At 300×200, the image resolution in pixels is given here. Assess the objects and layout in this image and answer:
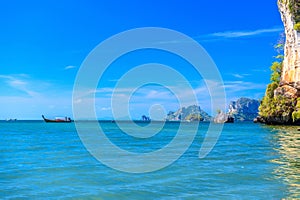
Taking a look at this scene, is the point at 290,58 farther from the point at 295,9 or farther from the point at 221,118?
the point at 221,118

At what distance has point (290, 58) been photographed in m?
97.8

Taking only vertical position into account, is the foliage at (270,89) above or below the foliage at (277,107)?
above

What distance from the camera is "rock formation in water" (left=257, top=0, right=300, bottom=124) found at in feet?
304

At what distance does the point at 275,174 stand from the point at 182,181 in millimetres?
5629

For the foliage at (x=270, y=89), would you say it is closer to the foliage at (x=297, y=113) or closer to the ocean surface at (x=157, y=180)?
the foliage at (x=297, y=113)

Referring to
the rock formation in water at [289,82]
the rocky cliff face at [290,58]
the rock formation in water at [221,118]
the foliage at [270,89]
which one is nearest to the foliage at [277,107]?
the rock formation in water at [289,82]

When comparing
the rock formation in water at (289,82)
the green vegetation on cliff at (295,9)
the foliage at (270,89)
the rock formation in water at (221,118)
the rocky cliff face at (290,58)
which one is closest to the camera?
the rock formation in water at (289,82)

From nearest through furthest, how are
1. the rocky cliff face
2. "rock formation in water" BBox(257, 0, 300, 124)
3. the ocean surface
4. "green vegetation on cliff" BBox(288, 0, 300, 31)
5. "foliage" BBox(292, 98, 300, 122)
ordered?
the ocean surface → "foliage" BBox(292, 98, 300, 122) → "rock formation in water" BBox(257, 0, 300, 124) → the rocky cliff face → "green vegetation on cliff" BBox(288, 0, 300, 31)

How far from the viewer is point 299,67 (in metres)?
92.1

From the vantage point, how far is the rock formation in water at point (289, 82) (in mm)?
92625

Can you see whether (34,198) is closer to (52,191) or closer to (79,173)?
(52,191)

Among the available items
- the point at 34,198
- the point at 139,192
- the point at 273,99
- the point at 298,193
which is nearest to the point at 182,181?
the point at 139,192

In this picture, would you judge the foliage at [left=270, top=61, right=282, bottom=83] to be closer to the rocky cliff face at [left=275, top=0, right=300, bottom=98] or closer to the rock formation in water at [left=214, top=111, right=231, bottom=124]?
the rocky cliff face at [left=275, top=0, right=300, bottom=98]

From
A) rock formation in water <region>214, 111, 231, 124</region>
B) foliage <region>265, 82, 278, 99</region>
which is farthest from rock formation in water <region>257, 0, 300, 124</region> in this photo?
rock formation in water <region>214, 111, 231, 124</region>
